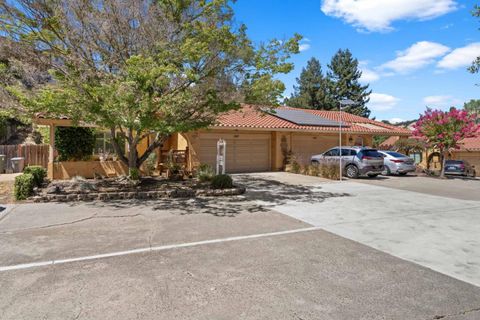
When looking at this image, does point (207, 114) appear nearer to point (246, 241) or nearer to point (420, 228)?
point (246, 241)

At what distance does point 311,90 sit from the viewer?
47.4m

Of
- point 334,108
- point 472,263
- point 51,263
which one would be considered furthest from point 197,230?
point 334,108

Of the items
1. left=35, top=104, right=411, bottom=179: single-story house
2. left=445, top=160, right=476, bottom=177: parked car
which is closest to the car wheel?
left=35, top=104, right=411, bottom=179: single-story house

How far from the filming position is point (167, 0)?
29.8 ft

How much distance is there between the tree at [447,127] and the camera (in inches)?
671

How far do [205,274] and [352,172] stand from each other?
1349 centimetres

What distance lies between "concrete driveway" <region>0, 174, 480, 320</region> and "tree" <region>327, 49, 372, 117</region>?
4337 cm

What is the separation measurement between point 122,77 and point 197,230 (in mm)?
5140

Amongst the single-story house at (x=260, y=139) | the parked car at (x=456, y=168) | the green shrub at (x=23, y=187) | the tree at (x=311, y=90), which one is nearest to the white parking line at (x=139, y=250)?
the green shrub at (x=23, y=187)

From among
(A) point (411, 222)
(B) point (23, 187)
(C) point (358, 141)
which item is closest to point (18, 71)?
(B) point (23, 187)

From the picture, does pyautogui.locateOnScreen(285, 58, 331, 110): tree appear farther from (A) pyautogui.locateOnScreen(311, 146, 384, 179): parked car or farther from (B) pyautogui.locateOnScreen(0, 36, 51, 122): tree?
(B) pyautogui.locateOnScreen(0, 36, 51, 122): tree

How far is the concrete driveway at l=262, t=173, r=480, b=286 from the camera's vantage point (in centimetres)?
499

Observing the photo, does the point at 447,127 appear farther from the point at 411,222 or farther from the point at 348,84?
the point at 348,84

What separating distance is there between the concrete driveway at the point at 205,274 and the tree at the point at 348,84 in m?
43.4
